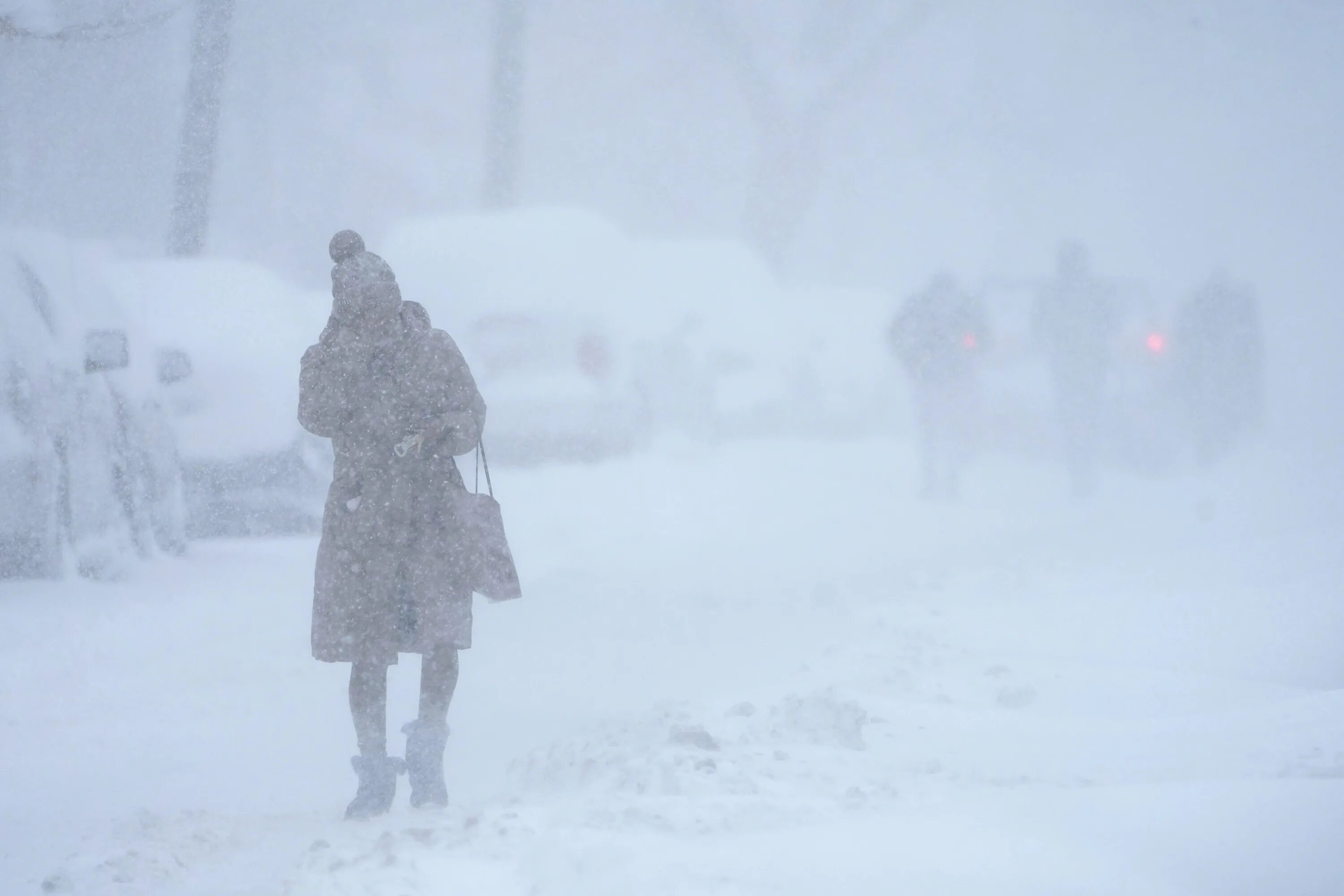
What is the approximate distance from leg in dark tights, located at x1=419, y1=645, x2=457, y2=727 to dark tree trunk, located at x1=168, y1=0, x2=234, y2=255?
8.44 m

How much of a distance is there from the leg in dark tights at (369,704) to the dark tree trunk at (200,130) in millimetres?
8402

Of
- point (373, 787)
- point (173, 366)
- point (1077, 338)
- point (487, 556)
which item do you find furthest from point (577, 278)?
point (373, 787)

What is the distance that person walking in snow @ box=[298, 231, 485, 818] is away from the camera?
3559mm

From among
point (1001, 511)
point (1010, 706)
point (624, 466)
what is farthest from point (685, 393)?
point (1010, 706)

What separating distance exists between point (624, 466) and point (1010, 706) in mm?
6259

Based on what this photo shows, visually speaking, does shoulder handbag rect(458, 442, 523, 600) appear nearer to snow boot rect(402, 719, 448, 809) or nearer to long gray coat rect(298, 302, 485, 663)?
long gray coat rect(298, 302, 485, 663)

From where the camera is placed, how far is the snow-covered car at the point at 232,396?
7.85 metres

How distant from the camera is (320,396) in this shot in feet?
11.8

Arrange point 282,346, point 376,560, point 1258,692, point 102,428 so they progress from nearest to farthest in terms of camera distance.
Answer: point 376,560, point 1258,692, point 102,428, point 282,346

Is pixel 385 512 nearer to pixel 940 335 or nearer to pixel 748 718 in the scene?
pixel 748 718

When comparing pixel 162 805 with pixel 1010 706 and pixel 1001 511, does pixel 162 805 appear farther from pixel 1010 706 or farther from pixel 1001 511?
pixel 1001 511

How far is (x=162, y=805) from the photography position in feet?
12.6

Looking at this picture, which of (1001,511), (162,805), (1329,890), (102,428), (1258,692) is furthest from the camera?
(1001,511)

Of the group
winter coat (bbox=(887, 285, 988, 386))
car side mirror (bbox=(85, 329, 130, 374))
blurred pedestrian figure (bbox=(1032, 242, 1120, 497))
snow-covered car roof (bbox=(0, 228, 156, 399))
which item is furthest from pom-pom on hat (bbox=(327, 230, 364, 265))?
blurred pedestrian figure (bbox=(1032, 242, 1120, 497))
